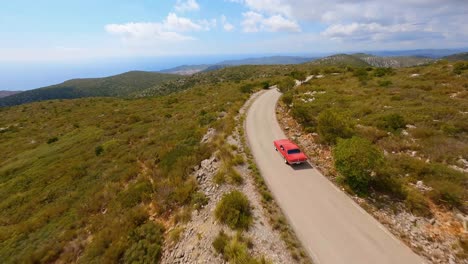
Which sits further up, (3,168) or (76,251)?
(3,168)

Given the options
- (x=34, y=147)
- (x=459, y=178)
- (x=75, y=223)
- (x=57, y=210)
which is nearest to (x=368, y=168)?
(x=459, y=178)

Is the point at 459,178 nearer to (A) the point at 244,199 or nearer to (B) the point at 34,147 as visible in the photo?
(A) the point at 244,199

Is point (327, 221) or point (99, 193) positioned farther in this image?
point (99, 193)

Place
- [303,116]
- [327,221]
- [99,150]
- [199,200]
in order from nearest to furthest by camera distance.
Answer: [327,221], [199,200], [303,116], [99,150]

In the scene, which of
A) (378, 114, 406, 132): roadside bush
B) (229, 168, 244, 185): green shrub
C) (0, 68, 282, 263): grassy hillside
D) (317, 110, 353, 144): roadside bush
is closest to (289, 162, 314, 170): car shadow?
(317, 110, 353, 144): roadside bush

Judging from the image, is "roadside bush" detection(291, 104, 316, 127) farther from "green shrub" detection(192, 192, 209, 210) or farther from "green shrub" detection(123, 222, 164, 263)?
"green shrub" detection(123, 222, 164, 263)

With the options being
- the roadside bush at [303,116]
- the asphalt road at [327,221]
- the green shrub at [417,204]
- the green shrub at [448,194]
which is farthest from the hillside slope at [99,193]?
the green shrub at [448,194]

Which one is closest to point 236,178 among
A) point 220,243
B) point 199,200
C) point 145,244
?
point 199,200

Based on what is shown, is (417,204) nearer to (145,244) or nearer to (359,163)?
(359,163)
